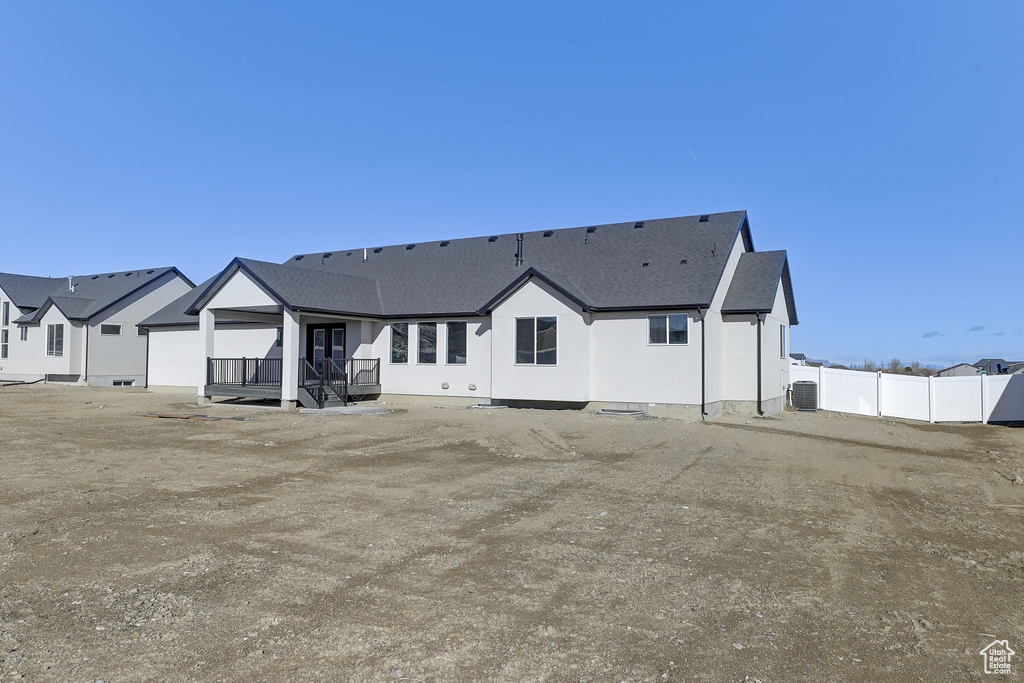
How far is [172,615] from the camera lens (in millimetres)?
4797

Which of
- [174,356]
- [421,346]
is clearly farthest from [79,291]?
[421,346]

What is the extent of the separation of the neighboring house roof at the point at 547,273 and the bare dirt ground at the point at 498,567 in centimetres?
968

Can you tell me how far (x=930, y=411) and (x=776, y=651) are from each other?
2197 cm

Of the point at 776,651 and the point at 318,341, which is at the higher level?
the point at 318,341

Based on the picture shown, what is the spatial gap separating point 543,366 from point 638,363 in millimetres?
3060

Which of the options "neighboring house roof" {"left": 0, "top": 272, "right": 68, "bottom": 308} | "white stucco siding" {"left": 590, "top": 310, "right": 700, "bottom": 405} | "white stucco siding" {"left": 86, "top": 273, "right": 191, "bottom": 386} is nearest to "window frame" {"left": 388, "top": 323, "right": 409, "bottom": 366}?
"white stucco siding" {"left": 590, "top": 310, "right": 700, "bottom": 405}

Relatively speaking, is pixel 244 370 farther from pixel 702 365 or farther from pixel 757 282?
pixel 757 282

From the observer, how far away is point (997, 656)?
435 cm

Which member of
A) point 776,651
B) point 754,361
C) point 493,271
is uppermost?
point 493,271

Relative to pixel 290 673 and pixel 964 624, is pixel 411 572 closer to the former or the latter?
pixel 290 673

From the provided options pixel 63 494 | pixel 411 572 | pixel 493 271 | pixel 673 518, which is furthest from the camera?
pixel 493 271

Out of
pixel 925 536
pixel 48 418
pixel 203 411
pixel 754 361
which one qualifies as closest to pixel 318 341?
pixel 203 411

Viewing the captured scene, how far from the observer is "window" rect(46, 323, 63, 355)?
3578 cm

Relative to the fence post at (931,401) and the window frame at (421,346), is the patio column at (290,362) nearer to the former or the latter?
the window frame at (421,346)
